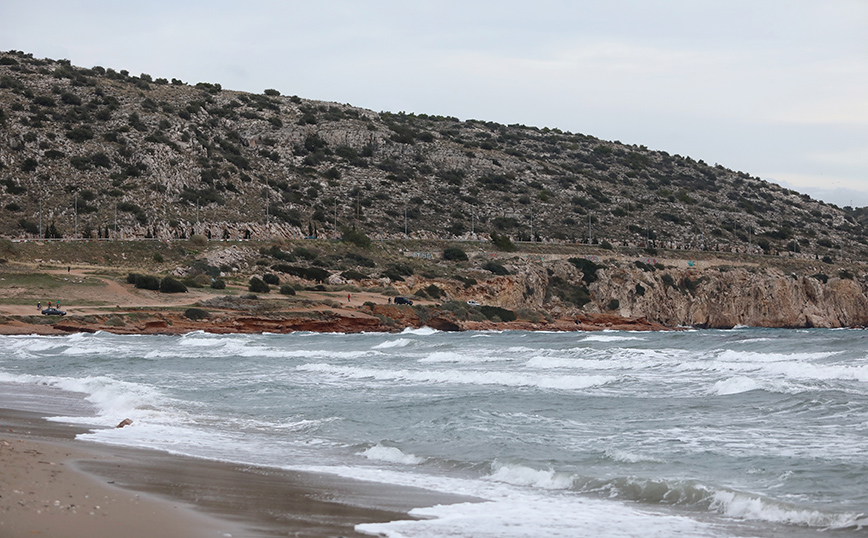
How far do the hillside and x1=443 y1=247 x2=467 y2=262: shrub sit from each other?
357 inches

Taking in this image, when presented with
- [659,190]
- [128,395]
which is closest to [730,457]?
[128,395]

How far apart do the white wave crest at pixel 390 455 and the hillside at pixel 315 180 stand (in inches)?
2366

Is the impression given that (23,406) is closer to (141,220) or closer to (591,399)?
(591,399)

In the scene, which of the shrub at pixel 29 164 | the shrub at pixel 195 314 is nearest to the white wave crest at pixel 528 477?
the shrub at pixel 195 314

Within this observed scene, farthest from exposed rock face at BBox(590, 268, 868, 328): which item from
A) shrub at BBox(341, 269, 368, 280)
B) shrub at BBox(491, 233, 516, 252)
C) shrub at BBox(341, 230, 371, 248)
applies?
shrub at BBox(341, 269, 368, 280)

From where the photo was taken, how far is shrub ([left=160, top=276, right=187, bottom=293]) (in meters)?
57.0

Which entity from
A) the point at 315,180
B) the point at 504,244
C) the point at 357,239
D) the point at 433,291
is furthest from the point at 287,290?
the point at 315,180

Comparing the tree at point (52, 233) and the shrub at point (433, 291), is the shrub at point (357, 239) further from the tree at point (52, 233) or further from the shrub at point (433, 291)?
the tree at point (52, 233)

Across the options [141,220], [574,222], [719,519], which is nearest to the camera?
[719,519]

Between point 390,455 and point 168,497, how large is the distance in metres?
4.66

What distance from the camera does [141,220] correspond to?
236 feet

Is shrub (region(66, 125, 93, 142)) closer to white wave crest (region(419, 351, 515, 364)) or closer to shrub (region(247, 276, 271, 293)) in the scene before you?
shrub (region(247, 276, 271, 293))

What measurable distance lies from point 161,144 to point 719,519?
8389 centimetres

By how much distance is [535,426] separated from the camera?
16141 millimetres
